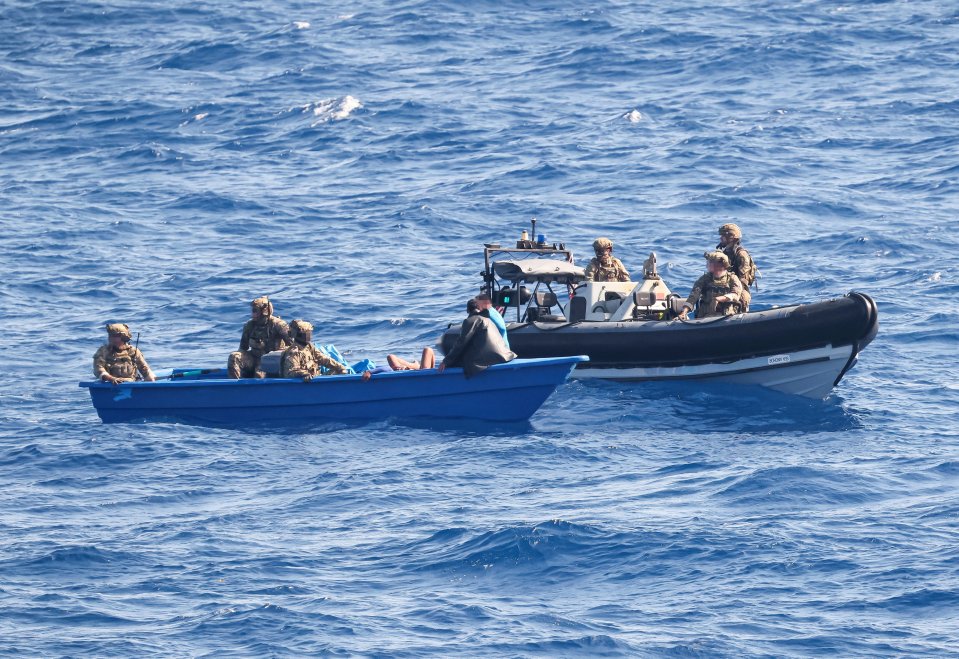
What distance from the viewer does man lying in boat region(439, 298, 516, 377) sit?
17.7m

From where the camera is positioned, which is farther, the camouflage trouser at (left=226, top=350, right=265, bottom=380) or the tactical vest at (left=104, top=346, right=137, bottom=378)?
the tactical vest at (left=104, top=346, right=137, bottom=378)

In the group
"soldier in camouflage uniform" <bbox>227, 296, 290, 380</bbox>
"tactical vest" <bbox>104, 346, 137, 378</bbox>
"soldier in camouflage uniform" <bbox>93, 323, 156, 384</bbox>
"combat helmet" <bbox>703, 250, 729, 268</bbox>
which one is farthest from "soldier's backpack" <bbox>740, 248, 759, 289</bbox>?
"tactical vest" <bbox>104, 346, 137, 378</bbox>

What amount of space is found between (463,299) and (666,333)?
5670 mm

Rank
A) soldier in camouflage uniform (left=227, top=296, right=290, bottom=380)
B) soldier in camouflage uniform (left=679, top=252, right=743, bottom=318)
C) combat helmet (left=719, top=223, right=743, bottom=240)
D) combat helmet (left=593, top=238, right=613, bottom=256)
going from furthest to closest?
combat helmet (left=593, top=238, right=613, bottom=256) → combat helmet (left=719, top=223, right=743, bottom=240) → soldier in camouflage uniform (left=679, top=252, right=743, bottom=318) → soldier in camouflage uniform (left=227, top=296, right=290, bottom=380)

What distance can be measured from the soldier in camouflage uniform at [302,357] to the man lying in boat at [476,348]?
147 centimetres

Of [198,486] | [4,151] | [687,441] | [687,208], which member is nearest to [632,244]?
[687,208]

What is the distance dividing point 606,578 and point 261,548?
2.99m

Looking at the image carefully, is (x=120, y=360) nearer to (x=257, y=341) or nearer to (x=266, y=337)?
(x=257, y=341)

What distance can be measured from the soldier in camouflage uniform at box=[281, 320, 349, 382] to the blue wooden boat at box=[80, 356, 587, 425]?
0.17 metres

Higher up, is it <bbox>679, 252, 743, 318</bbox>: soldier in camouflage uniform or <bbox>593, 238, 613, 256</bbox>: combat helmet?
<bbox>593, 238, 613, 256</bbox>: combat helmet

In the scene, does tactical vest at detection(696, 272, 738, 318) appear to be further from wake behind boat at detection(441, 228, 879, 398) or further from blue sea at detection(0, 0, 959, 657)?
→ blue sea at detection(0, 0, 959, 657)

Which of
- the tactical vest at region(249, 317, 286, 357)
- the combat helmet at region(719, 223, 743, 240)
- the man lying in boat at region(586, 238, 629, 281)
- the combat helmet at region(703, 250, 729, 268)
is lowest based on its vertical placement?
the tactical vest at region(249, 317, 286, 357)

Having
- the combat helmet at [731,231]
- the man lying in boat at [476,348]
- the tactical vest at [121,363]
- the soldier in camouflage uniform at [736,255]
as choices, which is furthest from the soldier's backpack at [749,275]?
the tactical vest at [121,363]

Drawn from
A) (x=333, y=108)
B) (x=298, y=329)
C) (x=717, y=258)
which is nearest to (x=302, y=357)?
(x=298, y=329)
